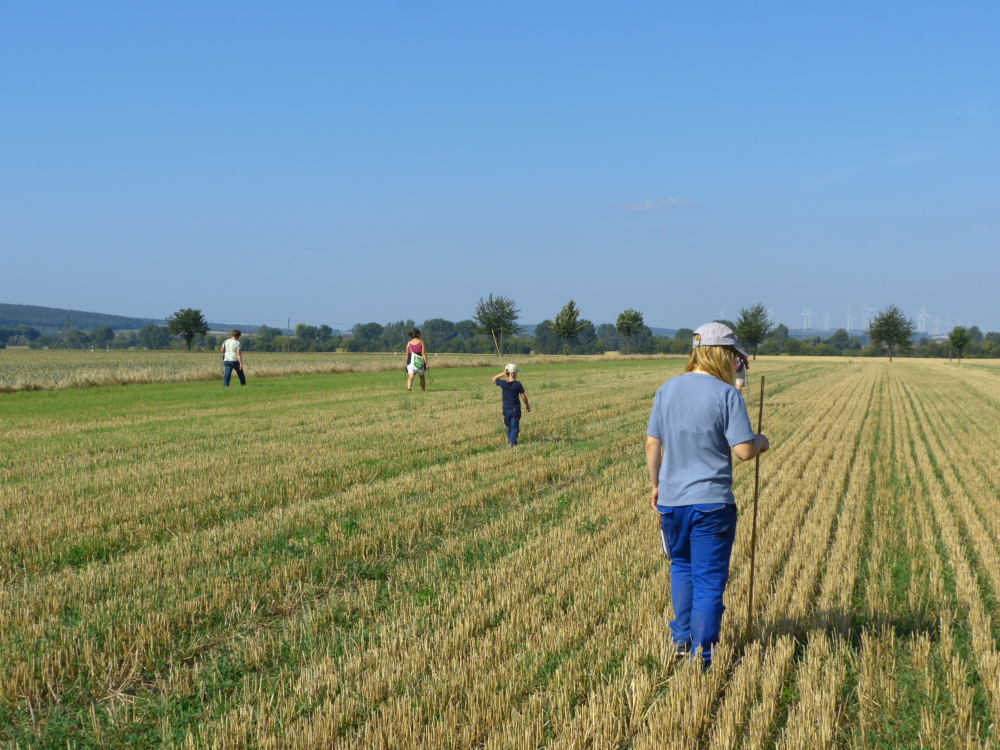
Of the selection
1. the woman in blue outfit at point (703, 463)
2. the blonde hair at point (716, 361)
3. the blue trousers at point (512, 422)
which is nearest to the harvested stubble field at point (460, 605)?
the woman in blue outfit at point (703, 463)

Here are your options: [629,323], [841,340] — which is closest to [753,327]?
[629,323]

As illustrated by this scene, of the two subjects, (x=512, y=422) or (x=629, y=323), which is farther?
(x=629, y=323)

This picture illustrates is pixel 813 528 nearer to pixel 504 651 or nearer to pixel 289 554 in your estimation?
pixel 504 651

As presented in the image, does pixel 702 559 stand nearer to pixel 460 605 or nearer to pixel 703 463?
pixel 703 463

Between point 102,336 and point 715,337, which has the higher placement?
point 102,336

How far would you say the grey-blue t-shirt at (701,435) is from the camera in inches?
153

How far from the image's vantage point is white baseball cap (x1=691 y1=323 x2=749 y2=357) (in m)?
4.06

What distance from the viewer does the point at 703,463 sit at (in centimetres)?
397

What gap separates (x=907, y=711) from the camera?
3.92m

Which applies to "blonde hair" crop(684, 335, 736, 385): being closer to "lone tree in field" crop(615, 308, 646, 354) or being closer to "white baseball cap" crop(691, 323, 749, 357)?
"white baseball cap" crop(691, 323, 749, 357)

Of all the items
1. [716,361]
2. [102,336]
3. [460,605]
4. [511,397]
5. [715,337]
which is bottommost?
[460,605]

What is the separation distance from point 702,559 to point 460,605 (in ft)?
6.61

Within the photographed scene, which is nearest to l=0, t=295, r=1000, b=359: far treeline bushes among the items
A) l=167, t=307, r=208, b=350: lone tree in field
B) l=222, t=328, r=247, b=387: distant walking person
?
l=167, t=307, r=208, b=350: lone tree in field

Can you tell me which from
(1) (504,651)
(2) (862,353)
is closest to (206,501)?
(1) (504,651)
